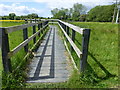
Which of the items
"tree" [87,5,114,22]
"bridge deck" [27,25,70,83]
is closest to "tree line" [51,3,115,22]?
"tree" [87,5,114,22]

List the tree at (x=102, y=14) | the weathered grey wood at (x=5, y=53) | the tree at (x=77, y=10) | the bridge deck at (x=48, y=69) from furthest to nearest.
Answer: the tree at (x=77, y=10) → the tree at (x=102, y=14) → the bridge deck at (x=48, y=69) → the weathered grey wood at (x=5, y=53)

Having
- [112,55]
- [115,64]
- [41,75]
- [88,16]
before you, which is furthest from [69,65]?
[88,16]

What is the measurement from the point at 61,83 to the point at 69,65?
110 centimetres

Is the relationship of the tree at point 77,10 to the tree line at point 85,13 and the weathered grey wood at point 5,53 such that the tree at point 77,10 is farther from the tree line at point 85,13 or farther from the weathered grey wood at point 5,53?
the weathered grey wood at point 5,53

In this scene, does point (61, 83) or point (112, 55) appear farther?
point (112, 55)

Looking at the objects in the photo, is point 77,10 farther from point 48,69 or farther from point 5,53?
point 5,53

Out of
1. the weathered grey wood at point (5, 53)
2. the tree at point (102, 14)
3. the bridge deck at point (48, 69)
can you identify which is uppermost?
the tree at point (102, 14)

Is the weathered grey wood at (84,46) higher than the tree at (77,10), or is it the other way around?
the tree at (77,10)

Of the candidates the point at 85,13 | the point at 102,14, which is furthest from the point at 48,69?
the point at 85,13

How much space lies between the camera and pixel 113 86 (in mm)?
2637

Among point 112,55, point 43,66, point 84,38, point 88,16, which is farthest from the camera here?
point 88,16

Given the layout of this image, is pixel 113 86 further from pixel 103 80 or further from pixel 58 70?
pixel 58 70

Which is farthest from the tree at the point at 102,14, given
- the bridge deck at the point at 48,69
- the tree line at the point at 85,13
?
the bridge deck at the point at 48,69

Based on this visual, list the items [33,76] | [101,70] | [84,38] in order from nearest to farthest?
[84,38]
[33,76]
[101,70]
